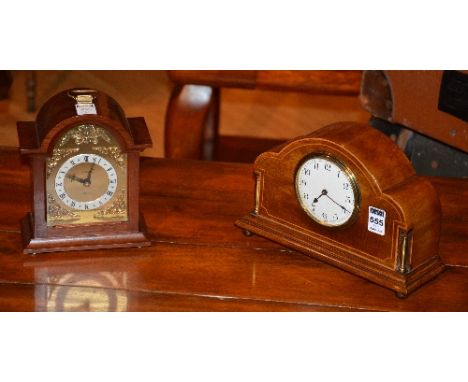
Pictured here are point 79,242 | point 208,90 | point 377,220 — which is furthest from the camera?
point 208,90

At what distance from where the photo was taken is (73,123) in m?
1.67

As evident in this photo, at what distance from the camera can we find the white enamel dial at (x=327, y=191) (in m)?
1.66

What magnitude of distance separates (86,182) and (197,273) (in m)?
0.26

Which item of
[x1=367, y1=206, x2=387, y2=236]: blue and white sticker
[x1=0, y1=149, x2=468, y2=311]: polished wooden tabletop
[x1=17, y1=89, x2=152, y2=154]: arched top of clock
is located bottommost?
[x1=0, y1=149, x2=468, y2=311]: polished wooden tabletop

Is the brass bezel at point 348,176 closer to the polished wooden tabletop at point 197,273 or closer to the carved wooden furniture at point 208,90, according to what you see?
the polished wooden tabletop at point 197,273

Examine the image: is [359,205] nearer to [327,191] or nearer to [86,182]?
[327,191]

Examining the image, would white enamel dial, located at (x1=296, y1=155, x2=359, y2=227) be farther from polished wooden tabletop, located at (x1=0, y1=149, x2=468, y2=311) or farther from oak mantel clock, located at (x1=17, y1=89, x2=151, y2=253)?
oak mantel clock, located at (x1=17, y1=89, x2=151, y2=253)

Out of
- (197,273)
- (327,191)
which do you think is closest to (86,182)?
(197,273)

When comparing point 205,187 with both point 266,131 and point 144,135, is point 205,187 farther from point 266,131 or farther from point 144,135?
point 266,131

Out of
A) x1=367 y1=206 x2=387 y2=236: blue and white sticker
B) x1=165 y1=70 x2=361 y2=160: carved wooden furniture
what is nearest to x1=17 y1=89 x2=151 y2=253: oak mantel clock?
x1=367 y1=206 x2=387 y2=236: blue and white sticker

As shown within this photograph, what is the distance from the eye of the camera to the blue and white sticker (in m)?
1.64

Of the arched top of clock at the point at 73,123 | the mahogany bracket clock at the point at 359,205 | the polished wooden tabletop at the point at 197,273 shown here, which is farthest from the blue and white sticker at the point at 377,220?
the arched top of clock at the point at 73,123

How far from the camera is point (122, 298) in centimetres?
162

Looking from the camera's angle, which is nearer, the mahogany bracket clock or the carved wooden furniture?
the mahogany bracket clock
